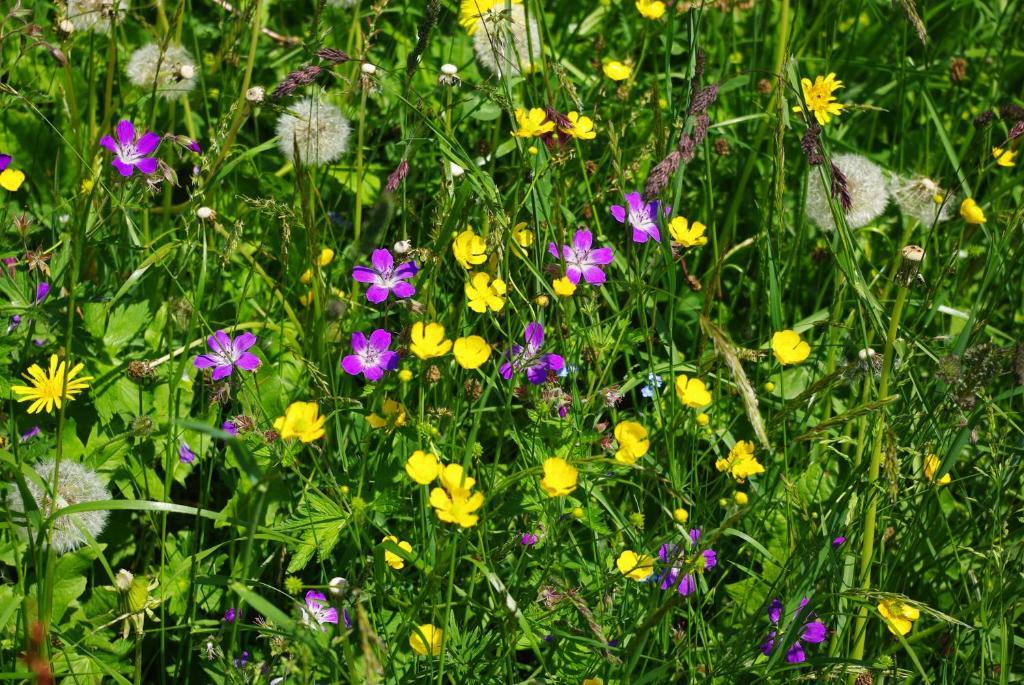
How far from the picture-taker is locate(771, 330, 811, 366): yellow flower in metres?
1.71

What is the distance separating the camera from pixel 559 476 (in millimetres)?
1455

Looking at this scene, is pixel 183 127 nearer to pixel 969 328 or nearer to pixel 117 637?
pixel 117 637

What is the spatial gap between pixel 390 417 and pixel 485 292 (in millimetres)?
269

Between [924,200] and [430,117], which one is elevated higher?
[430,117]

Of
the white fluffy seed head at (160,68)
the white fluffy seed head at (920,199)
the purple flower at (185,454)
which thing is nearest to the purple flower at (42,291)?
the purple flower at (185,454)

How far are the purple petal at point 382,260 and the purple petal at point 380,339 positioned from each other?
0.18 m

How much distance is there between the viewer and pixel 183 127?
281 cm

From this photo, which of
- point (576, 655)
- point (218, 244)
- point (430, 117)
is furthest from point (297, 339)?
point (576, 655)

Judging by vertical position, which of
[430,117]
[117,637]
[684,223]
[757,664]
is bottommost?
[117,637]

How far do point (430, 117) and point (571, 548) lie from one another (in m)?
0.88

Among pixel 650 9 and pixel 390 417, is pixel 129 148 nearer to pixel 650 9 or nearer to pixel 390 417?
pixel 390 417

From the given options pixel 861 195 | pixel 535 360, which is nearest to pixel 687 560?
pixel 535 360

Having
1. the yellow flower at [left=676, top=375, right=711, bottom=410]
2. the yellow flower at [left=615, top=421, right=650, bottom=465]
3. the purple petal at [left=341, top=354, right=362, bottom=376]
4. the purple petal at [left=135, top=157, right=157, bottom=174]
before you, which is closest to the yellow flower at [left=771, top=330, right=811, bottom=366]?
the yellow flower at [left=676, top=375, right=711, bottom=410]

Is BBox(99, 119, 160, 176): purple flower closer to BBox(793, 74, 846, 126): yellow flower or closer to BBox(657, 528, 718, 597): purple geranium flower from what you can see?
BBox(657, 528, 718, 597): purple geranium flower
